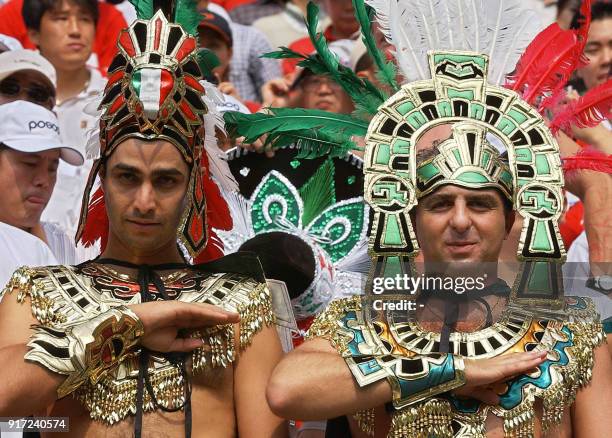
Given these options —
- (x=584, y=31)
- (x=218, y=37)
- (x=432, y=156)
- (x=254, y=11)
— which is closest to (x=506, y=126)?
(x=432, y=156)

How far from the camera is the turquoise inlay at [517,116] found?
4.73 meters

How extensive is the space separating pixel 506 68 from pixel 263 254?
4.29 feet

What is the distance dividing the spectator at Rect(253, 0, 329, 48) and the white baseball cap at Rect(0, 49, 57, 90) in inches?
89.3

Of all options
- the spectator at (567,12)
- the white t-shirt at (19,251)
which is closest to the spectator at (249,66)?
the spectator at (567,12)

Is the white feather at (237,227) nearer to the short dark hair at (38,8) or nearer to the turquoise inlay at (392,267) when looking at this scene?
the turquoise inlay at (392,267)

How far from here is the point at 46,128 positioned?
6.32 m

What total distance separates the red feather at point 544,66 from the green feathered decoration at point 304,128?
58 centimetres

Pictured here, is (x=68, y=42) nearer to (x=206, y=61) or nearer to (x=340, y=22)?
(x=340, y=22)

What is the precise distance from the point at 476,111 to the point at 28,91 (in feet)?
9.65

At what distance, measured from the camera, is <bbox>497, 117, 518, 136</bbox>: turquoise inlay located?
4.71m

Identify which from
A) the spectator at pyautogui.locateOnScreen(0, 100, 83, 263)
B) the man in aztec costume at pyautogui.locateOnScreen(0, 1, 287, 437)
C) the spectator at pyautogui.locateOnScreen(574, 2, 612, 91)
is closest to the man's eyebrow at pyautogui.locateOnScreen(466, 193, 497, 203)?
the man in aztec costume at pyautogui.locateOnScreen(0, 1, 287, 437)

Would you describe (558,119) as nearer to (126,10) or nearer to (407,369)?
(407,369)

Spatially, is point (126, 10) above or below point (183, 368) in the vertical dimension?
above

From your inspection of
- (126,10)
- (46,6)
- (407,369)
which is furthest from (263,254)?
(126,10)
